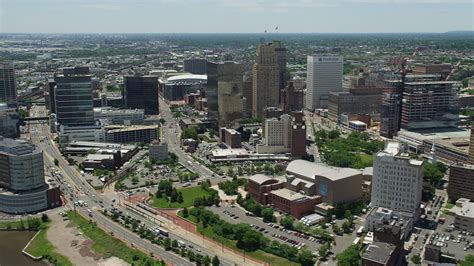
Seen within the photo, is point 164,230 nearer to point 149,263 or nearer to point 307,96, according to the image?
point 149,263

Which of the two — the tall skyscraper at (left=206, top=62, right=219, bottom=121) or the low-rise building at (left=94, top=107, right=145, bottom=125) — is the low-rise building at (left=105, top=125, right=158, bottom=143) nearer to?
the low-rise building at (left=94, top=107, right=145, bottom=125)

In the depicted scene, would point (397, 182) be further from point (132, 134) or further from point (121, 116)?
point (121, 116)

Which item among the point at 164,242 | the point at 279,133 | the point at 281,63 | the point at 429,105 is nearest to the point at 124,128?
the point at 279,133

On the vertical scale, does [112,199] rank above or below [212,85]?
below

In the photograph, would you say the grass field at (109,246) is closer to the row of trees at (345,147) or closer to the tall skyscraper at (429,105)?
the row of trees at (345,147)

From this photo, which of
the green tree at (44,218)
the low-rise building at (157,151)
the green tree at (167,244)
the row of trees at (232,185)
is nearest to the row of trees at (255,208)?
the row of trees at (232,185)

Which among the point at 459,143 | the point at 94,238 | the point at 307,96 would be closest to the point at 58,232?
the point at 94,238
